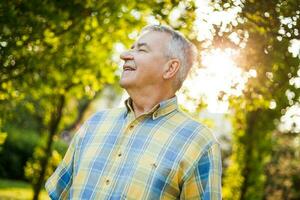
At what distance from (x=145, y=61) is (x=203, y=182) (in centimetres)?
76

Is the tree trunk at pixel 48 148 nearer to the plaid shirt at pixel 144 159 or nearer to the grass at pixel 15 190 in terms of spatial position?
the grass at pixel 15 190

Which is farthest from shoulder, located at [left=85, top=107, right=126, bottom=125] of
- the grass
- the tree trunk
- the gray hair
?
the grass

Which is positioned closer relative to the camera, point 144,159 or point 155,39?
point 144,159

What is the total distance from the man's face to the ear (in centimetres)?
3

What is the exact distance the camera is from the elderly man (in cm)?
275

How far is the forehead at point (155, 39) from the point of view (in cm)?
309

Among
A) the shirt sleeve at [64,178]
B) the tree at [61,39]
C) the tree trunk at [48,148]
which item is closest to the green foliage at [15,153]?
the tree trunk at [48,148]

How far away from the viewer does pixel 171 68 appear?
3096 mm

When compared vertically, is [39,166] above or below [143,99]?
below

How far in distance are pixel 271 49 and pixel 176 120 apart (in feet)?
4.02

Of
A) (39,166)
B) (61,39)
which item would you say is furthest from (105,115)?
(39,166)

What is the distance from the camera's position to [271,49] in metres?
3.85

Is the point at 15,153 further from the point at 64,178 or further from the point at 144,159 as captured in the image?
the point at 144,159

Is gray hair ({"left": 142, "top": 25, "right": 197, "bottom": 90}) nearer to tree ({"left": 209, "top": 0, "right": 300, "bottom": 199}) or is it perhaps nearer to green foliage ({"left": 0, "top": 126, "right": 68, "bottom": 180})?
tree ({"left": 209, "top": 0, "right": 300, "bottom": 199})
